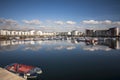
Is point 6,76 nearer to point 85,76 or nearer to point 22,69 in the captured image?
point 22,69

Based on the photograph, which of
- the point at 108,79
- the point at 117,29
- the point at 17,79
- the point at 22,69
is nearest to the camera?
the point at 17,79

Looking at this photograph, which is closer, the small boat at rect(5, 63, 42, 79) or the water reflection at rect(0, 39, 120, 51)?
the small boat at rect(5, 63, 42, 79)

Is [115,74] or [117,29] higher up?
[117,29]

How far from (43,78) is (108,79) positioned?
8249 mm

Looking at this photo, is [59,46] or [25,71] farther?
[59,46]

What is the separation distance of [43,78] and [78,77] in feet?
15.1

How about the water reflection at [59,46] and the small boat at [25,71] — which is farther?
the water reflection at [59,46]

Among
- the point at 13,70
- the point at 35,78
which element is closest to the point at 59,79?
the point at 35,78

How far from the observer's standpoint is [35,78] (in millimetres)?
18188

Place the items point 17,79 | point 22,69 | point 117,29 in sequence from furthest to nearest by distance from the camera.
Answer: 1. point 117,29
2. point 22,69
3. point 17,79

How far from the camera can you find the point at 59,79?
59.0ft

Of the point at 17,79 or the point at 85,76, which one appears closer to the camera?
the point at 17,79

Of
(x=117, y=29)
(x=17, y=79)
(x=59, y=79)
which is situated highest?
(x=117, y=29)

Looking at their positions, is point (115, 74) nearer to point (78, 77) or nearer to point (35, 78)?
point (78, 77)
